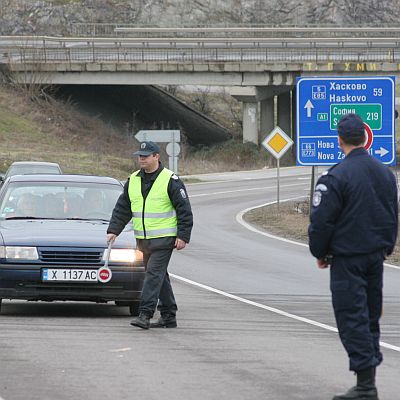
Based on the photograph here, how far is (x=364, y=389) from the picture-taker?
Answer: 737 centimetres

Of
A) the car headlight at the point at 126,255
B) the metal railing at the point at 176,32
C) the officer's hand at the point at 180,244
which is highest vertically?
the metal railing at the point at 176,32

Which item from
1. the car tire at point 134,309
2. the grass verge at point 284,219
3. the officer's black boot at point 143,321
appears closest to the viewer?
the officer's black boot at point 143,321

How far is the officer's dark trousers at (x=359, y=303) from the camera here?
7.34 m

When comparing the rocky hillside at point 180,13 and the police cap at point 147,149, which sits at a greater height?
the rocky hillside at point 180,13

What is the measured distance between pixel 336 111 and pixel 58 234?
1640 centimetres

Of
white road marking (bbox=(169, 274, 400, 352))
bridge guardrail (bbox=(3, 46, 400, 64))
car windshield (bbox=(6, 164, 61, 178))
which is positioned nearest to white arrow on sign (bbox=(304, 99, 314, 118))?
car windshield (bbox=(6, 164, 61, 178))

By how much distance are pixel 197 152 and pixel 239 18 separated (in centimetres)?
2885

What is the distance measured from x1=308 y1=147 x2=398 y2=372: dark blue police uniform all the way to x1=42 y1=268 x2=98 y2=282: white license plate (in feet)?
14.4

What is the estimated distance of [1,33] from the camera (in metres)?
84.1

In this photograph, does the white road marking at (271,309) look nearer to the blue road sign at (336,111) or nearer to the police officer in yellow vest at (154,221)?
the police officer in yellow vest at (154,221)

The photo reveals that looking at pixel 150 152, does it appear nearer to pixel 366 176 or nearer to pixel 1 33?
pixel 366 176

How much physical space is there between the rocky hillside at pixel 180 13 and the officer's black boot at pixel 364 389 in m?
77.5

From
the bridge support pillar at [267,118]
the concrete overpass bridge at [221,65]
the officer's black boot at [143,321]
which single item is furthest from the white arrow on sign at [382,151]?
the bridge support pillar at [267,118]

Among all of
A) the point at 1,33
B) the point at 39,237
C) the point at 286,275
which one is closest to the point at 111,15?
the point at 1,33
